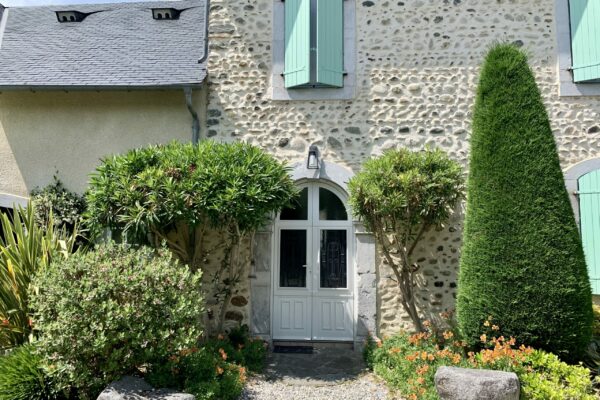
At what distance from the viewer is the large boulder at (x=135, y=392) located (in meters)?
3.72

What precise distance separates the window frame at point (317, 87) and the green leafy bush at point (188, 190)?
143cm

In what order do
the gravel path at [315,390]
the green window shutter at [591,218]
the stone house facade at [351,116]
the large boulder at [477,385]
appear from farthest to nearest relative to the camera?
the stone house facade at [351,116]
the green window shutter at [591,218]
the gravel path at [315,390]
the large boulder at [477,385]

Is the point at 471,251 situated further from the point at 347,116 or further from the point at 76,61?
the point at 76,61

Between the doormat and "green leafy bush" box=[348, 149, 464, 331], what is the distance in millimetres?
1566

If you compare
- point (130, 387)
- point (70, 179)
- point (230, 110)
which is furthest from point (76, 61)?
point (130, 387)

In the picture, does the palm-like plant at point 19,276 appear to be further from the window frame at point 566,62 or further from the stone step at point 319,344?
the window frame at point 566,62

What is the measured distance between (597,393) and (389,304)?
8.43 feet

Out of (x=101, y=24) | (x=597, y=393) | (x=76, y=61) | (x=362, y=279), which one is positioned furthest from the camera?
(x=101, y=24)

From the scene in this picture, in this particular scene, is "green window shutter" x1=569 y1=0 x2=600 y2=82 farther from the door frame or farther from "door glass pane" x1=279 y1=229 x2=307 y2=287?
"door glass pane" x1=279 y1=229 x2=307 y2=287

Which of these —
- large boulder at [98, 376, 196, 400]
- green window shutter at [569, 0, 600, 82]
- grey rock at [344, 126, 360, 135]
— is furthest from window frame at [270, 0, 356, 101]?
large boulder at [98, 376, 196, 400]

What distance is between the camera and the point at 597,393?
434 centimetres

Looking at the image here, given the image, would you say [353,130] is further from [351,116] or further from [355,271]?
[355,271]

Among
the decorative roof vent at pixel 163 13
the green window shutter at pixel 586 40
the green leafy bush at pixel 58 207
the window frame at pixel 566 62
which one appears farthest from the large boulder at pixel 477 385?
the decorative roof vent at pixel 163 13

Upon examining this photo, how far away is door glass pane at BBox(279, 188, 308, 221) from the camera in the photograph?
6492mm
